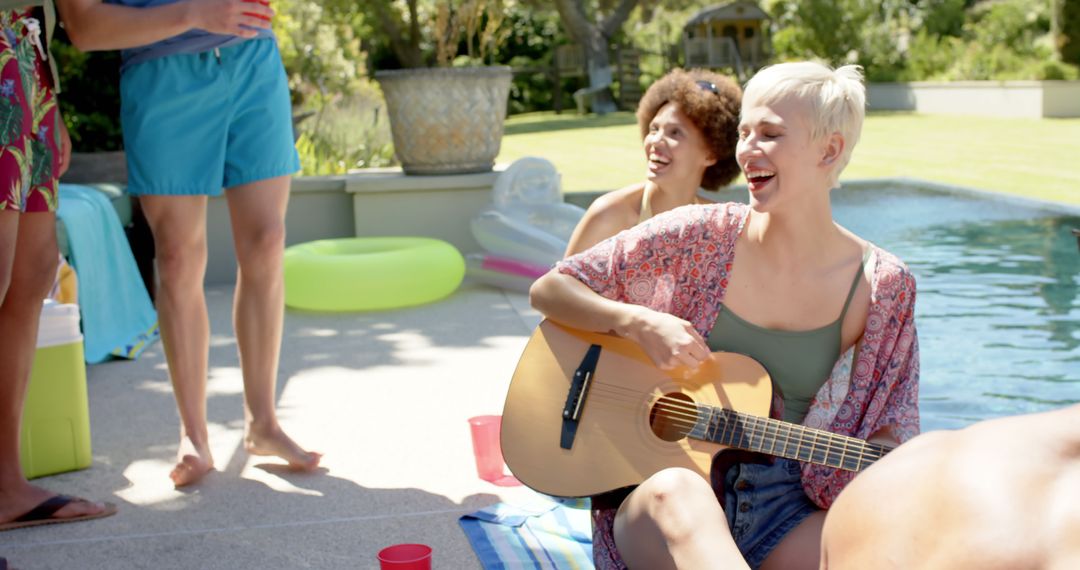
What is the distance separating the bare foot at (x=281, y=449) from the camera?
356 centimetres

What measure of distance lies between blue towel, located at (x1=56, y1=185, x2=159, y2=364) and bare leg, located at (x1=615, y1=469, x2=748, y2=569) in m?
3.46

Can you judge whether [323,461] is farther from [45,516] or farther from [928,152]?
[928,152]

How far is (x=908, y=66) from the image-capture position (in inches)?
1052

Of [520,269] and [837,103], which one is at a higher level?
[837,103]

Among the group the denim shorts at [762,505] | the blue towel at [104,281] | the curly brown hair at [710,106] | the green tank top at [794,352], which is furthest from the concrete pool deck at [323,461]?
the curly brown hair at [710,106]

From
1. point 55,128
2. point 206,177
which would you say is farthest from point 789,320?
point 55,128

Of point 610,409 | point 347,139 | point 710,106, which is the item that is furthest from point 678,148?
point 347,139

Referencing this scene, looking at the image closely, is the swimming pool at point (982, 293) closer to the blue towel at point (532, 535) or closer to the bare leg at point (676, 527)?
the blue towel at point (532, 535)

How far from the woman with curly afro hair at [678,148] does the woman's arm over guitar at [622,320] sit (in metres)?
0.76

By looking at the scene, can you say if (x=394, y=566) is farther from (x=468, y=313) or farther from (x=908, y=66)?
(x=908, y=66)

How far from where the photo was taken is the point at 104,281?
5.25 meters

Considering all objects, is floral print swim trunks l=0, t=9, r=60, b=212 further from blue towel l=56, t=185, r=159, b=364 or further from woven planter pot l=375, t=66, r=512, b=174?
woven planter pot l=375, t=66, r=512, b=174

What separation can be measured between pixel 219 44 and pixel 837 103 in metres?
1.86

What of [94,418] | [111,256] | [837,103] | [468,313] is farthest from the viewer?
[468,313]
